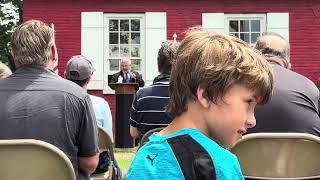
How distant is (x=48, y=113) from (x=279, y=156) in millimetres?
1107

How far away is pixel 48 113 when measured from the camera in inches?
108

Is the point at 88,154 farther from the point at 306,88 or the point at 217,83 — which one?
the point at 217,83

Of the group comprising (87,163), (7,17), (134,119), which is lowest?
(87,163)

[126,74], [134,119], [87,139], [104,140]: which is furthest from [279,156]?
[126,74]

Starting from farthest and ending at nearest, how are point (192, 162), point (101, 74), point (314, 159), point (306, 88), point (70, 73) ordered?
point (101, 74) → point (70, 73) → point (306, 88) → point (314, 159) → point (192, 162)

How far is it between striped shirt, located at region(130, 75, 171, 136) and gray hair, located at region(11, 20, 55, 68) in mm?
1278

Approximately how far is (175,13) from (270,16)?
199 cm

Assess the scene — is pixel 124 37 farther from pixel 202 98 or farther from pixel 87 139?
pixel 202 98

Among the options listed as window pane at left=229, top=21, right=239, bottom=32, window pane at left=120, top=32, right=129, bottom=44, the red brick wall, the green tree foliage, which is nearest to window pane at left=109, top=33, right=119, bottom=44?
window pane at left=120, top=32, right=129, bottom=44

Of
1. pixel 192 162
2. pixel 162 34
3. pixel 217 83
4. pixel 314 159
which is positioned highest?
pixel 162 34

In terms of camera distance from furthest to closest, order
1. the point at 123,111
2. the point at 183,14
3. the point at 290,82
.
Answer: the point at 183,14
the point at 123,111
the point at 290,82

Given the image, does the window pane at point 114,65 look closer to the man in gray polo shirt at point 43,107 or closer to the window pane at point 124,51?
the window pane at point 124,51

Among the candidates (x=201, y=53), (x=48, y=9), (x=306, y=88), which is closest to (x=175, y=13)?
(x=48, y=9)

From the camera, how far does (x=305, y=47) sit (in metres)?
12.5
